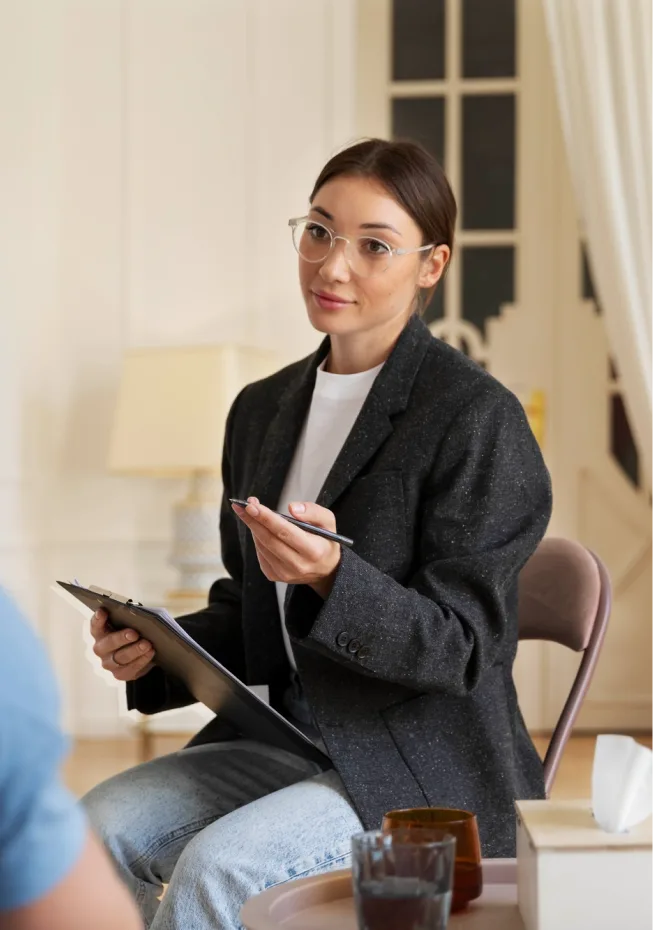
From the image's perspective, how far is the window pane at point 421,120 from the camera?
4574 millimetres

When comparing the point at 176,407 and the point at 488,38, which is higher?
the point at 488,38

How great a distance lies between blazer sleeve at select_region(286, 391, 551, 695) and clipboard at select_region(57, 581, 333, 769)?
0.10 m

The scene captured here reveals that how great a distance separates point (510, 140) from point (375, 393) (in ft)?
10.3

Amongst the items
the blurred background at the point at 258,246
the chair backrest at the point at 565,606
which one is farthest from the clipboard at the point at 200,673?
the blurred background at the point at 258,246

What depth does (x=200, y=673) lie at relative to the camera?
1482mm

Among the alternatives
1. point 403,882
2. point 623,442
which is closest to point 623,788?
point 403,882

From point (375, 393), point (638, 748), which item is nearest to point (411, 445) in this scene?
point (375, 393)

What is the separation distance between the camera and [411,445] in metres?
1.60

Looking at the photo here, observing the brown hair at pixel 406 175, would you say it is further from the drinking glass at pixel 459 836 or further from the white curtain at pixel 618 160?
the white curtain at pixel 618 160

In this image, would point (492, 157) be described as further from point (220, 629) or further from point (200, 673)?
point (200, 673)

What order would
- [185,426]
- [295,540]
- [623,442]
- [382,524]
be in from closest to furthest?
[295,540]
[382,524]
[185,426]
[623,442]

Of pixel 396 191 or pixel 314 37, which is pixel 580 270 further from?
pixel 396 191

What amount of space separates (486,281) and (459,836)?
368 cm

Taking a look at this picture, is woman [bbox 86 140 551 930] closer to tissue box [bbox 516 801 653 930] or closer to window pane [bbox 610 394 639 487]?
tissue box [bbox 516 801 653 930]
